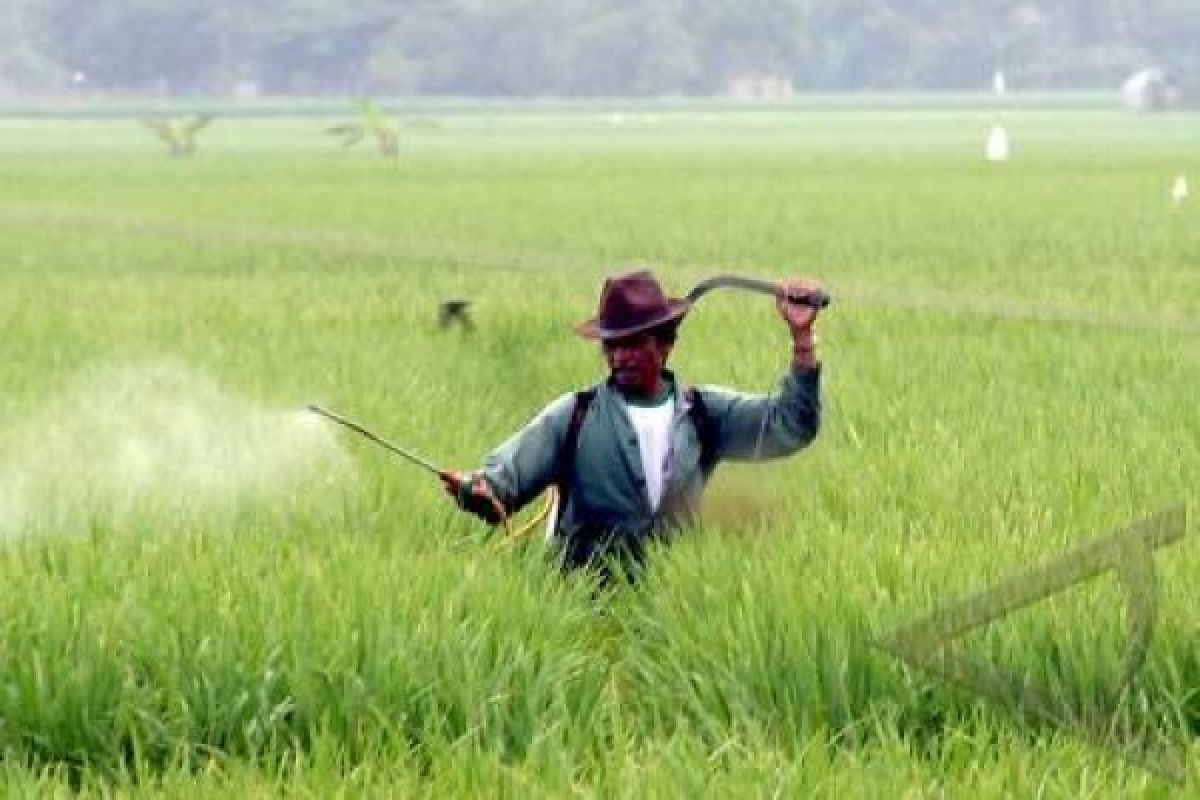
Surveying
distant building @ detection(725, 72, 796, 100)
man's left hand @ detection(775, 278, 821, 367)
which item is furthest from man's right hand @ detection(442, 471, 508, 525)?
distant building @ detection(725, 72, 796, 100)

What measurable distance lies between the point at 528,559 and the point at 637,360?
43cm

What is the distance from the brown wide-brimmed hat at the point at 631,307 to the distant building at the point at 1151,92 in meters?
74.4

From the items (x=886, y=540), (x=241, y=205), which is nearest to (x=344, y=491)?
(x=886, y=540)

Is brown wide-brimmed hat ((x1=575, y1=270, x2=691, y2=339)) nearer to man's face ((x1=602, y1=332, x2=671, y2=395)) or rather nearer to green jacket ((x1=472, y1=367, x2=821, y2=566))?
man's face ((x1=602, y1=332, x2=671, y2=395))

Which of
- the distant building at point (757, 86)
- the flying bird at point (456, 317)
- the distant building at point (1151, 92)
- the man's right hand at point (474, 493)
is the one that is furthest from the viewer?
the distant building at point (757, 86)

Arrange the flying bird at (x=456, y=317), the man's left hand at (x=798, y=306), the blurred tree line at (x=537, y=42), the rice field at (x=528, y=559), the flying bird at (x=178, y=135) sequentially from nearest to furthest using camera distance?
the rice field at (x=528, y=559)
the man's left hand at (x=798, y=306)
the flying bird at (x=456, y=317)
the flying bird at (x=178, y=135)
the blurred tree line at (x=537, y=42)

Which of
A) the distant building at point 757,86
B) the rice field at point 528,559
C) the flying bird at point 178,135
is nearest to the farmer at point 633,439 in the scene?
the rice field at point 528,559

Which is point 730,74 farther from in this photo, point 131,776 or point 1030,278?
point 131,776

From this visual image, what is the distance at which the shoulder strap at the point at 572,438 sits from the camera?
15.0 ft

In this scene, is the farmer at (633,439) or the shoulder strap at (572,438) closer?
the farmer at (633,439)

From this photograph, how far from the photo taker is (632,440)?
4.53 m

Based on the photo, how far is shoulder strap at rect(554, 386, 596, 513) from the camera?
459cm

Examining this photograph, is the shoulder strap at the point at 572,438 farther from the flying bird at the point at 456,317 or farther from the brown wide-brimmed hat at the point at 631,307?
the flying bird at the point at 456,317

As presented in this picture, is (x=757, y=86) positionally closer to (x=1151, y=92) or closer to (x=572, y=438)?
(x=1151, y=92)
